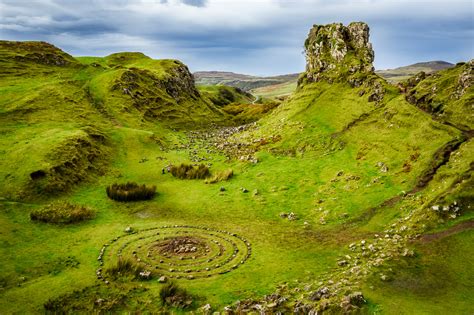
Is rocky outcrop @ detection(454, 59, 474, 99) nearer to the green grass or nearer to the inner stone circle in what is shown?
the green grass

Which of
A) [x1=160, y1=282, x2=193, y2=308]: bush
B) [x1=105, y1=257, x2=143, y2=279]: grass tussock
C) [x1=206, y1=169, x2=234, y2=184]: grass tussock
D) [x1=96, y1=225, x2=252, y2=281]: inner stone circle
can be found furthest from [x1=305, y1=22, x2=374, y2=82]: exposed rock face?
[x1=160, y1=282, x2=193, y2=308]: bush

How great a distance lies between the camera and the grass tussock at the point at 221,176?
48.2 metres

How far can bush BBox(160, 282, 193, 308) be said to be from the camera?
22233 millimetres

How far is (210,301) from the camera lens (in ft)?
73.9

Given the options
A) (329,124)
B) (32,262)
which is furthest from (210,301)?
(329,124)

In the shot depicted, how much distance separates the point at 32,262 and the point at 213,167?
30.7m

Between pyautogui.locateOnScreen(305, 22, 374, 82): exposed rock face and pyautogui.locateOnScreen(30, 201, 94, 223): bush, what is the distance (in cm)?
5033

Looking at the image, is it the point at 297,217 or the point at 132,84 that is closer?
the point at 297,217

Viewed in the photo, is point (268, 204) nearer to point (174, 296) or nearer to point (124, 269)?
point (124, 269)

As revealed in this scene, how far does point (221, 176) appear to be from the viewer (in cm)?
4922

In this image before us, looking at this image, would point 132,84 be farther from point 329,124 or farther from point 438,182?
point 438,182

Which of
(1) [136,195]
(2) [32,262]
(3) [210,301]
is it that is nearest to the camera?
(3) [210,301]

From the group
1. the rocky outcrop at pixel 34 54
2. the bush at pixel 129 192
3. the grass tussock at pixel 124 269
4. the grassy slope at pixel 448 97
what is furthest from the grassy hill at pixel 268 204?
the rocky outcrop at pixel 34 54

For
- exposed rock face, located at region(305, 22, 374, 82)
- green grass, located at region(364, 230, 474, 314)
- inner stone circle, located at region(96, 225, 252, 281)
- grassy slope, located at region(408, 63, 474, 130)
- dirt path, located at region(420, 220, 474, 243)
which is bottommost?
inner stone circle, located at region(96, 225, 252, 281)
